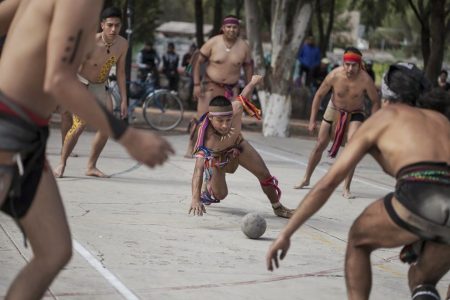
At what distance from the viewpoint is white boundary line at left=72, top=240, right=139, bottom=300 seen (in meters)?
5.71

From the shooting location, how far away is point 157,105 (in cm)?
1800

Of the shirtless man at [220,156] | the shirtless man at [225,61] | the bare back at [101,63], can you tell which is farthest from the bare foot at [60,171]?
the shirtless man at [225,61]

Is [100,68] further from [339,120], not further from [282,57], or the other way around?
[282,57]

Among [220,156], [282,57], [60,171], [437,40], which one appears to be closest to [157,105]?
[282,57]

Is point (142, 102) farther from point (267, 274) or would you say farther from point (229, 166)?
point (267, 274)

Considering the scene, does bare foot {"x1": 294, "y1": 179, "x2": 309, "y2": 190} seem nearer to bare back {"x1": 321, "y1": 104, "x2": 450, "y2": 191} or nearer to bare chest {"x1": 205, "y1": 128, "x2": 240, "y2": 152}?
bare chest {"x1": 205, "y1": 128, "x2": 240, "y2": 152}

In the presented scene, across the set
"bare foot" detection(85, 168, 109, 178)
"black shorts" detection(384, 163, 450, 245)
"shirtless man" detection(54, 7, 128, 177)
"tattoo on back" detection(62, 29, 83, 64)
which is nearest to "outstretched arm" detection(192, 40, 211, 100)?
"shirtless man" detection(54, 7, 128, 177)

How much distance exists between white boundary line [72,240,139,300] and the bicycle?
1068 centimetres

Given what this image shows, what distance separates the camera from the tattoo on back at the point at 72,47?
3.90 meters

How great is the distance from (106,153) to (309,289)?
22.6 feet

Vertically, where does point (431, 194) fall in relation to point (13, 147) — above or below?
below

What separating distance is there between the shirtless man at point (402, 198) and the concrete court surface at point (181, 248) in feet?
3.87

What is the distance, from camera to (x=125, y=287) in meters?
5.85

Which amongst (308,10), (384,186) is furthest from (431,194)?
(308,10)
